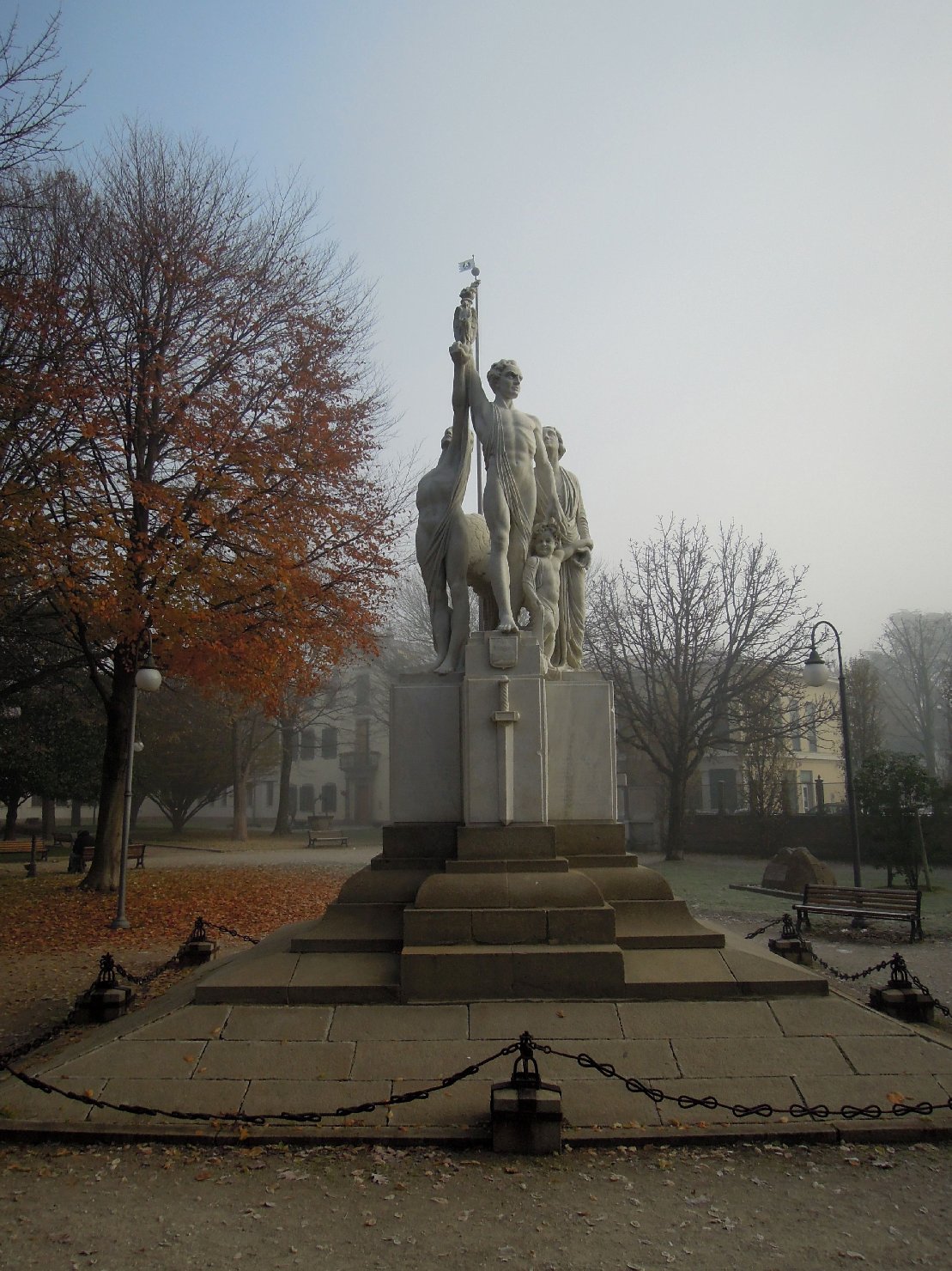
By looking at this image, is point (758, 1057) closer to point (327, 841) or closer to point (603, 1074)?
point (603, 1074)

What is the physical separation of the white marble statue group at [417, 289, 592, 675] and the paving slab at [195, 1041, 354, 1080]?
3498 mm

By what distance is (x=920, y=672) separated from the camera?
2121 inches

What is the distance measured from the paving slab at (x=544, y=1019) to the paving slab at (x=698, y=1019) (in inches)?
4.9

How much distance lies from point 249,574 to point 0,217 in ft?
21.5

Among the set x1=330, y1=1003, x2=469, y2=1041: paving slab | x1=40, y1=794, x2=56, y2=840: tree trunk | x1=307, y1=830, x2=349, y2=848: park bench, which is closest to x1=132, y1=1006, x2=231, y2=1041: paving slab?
x1=330, y1=1003, x2=469, y2=1041: paving slab

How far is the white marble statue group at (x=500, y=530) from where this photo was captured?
28.7 feet

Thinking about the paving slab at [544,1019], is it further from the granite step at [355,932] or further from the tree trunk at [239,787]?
the tree trunk at [239,787]

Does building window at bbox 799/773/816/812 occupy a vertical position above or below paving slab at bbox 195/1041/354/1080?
above

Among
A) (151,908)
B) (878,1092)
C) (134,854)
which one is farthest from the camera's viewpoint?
(134,854)

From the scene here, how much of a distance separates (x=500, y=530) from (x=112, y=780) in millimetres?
12387

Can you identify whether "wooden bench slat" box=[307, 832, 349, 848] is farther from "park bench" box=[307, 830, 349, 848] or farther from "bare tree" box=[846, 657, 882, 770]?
"bare tree" box=[846, 657, 882, 770]

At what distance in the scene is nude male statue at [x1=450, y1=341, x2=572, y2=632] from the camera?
28.5ft

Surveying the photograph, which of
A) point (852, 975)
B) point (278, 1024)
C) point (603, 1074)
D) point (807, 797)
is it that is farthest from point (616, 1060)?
point (807, 797)

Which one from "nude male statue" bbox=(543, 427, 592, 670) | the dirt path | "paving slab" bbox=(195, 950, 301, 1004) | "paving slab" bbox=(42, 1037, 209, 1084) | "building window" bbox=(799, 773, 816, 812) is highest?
"nude male statue" bbox=(543, 427, 592, 670)
